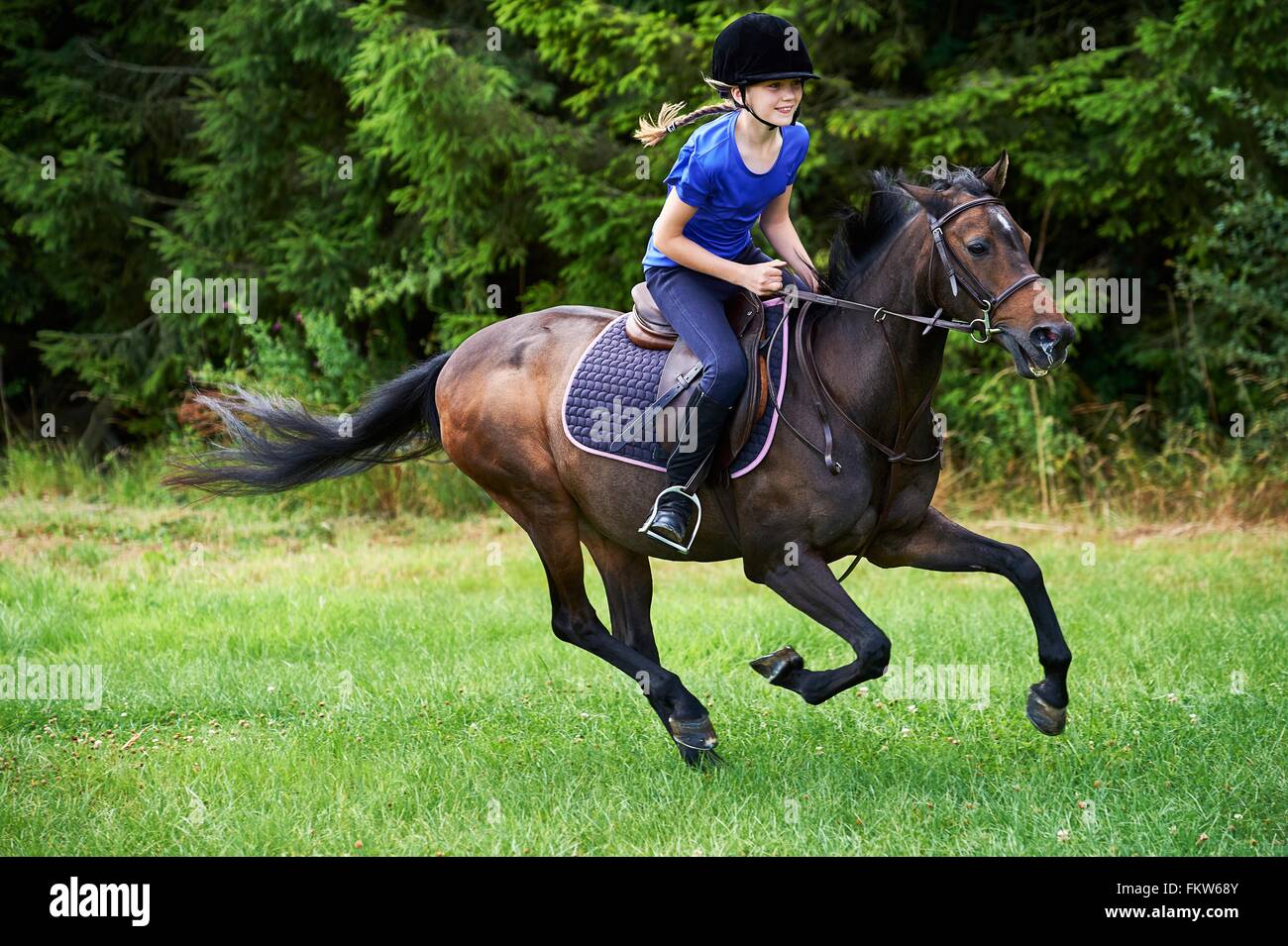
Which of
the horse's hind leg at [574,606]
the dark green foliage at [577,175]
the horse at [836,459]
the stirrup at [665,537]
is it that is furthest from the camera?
the dark green foliage at [577,175]

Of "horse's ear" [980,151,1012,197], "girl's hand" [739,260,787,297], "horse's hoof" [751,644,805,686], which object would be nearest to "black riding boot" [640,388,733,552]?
"girl's hand" [739,260,787,297]

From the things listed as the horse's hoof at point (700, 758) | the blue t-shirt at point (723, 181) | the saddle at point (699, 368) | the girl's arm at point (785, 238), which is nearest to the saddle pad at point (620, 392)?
the saddle at point (699, 368)

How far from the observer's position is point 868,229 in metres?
5.31

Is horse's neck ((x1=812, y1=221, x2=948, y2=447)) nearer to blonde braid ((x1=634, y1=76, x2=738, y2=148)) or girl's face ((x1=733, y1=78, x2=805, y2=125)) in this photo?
girl's face ((x1=733, y1=78, x2=805, y2=125))

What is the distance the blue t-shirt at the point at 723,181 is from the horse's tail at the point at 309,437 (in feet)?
5.86

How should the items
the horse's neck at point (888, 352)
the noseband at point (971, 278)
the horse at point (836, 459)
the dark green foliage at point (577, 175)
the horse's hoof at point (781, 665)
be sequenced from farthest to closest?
1. the dark green foliage at point (577, 175)
2. the horse's hoof at point (781, 665)
3. the horse's neck at point (888, 352)
4. the horse at point (836, 459)
5. the noseband at point (971, 278)

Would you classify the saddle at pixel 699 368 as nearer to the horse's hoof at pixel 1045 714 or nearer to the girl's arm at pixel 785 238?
the girl's arm at pixel 785 238

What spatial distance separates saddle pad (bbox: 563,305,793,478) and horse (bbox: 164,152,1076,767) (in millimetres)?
59

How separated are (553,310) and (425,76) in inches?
253

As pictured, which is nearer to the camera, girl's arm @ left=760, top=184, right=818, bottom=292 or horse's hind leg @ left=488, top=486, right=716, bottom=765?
girl's arm @ left=760, top=184, right=818, bottom=292

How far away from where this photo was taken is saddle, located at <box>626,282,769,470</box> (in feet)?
17.0

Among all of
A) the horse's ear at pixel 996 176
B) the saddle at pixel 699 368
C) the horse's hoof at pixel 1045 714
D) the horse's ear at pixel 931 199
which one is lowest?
the horse's hoof at pixel 1045 714

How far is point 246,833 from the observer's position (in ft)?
16.2

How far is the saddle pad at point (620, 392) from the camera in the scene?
17.2ft
